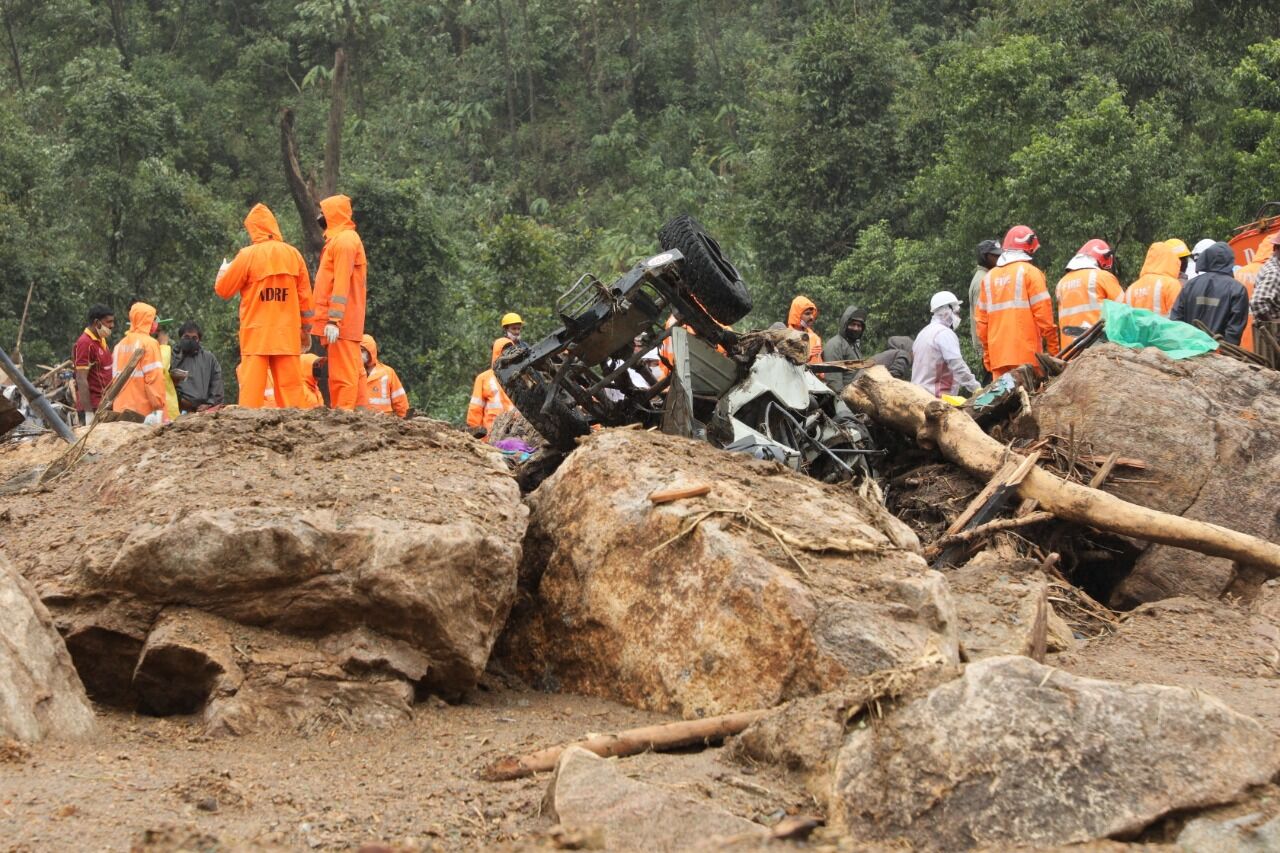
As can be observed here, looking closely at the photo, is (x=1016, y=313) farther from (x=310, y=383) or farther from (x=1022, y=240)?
(x=310, y=383)

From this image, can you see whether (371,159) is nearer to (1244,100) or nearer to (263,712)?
(1244,100)

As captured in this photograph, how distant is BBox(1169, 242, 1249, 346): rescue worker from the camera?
993cm

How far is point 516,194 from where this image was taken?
32438mm

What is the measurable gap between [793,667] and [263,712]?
187cm

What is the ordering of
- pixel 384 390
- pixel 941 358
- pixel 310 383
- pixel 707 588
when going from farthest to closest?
pixel 384 390 < pixel 310 383 < pixel 941 358 < pixel 707 588

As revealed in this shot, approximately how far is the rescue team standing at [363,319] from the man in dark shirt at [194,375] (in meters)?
0.01

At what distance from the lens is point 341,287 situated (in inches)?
375

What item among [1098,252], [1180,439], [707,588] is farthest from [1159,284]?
[707,588]

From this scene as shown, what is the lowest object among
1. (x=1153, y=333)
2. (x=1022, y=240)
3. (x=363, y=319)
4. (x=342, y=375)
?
(x=342, y=375)

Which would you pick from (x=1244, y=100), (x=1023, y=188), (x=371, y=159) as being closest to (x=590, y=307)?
(x=1023, y=188)

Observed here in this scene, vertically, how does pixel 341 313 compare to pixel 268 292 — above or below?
below

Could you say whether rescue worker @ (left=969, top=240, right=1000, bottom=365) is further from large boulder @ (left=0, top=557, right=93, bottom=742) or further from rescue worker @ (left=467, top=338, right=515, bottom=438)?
large boulder @ (left=0, top=557, right=93, bottom=742)

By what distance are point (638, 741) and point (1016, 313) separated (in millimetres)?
6412

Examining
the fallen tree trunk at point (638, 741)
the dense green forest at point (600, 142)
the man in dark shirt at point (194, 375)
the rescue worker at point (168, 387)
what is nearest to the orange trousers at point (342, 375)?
the rescue worker at point (168, 387)
